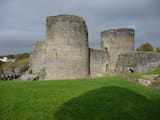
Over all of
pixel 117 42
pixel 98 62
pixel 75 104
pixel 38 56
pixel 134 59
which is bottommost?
pixel 75 104

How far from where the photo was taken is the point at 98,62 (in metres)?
33.9

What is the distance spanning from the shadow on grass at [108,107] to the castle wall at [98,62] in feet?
54.5

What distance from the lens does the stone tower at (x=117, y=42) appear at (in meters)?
36.8

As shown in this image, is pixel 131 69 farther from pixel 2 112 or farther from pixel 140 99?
pixel 2 112

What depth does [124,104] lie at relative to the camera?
13.5m

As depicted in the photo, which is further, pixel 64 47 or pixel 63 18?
pixel 63 18

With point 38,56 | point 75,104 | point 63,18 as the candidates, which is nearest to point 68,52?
point 63,18

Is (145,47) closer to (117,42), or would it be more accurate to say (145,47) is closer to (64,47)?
(117,42)

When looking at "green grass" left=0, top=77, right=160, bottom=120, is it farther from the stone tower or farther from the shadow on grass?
the stone tower

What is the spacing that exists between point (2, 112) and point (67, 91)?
4.21 m

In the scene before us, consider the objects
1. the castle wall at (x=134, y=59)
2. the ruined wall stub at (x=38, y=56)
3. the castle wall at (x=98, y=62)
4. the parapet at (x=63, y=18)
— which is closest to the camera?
the parapet at (x=63, y=18)

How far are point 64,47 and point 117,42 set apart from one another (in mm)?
10541

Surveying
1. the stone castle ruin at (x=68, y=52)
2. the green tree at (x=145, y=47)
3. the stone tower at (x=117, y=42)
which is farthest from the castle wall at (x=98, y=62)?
the green tree at (x=145, y=47)

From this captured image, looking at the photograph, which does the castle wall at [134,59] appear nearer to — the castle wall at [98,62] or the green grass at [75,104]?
the castle wall at [98,62]
